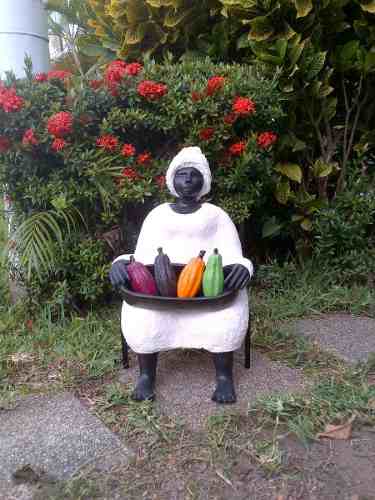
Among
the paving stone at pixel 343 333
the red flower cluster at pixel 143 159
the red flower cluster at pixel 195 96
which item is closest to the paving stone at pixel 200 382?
the paving stone at pixel 343 333

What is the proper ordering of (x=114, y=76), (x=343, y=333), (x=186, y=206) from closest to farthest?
(x=186, y=206) → (x=114, y=76) → (x=343, y=333)

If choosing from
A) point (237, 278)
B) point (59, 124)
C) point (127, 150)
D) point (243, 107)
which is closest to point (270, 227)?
point (243, 107)

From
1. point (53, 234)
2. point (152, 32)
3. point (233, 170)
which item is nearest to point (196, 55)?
point (152, 32)

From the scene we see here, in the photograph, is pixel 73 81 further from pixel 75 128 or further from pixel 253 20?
pixel 253 20

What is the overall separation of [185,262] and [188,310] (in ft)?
0.92

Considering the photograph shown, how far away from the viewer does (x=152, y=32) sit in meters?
3.80

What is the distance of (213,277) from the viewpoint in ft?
7.30

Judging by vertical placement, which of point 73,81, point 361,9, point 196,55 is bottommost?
point 73,81

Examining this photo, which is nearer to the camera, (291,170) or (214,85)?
(214,85)

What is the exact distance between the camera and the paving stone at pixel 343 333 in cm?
291

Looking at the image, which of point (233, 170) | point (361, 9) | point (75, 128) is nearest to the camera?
point (75, 128)

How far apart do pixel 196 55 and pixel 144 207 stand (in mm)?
1309

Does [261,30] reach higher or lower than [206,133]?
higher

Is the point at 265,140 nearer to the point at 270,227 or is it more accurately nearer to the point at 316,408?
the point at 270,227
